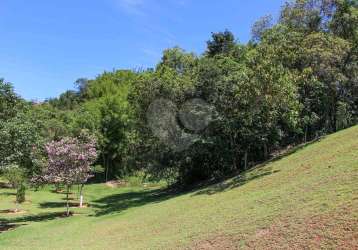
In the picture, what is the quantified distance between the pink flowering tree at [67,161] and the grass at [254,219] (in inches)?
128

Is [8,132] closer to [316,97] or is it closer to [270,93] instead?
[270,93]

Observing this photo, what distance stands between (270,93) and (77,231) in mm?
11433

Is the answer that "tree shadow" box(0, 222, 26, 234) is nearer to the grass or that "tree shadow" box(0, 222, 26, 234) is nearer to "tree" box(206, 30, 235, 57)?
the grass

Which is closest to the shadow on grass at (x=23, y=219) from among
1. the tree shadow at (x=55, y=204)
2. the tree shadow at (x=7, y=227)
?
the tree shadow at (x=7, y=227)

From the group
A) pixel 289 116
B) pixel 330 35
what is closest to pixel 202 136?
pixel 289 116

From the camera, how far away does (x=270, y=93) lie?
892 inches

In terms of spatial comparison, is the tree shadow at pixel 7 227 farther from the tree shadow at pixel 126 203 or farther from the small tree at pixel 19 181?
the small tree at pixel 19 181

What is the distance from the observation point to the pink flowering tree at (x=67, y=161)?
2859 centimetres

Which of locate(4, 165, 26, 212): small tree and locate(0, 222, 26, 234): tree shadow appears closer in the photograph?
locate(0, 222, 26, 234): tree shadow

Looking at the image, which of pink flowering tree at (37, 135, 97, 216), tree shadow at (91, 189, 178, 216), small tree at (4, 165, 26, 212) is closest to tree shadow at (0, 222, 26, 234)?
pink flowering tree at (37, 135, 97, 216)

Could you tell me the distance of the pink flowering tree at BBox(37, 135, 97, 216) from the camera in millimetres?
28594

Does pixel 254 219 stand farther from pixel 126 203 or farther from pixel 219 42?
pixel 219 42

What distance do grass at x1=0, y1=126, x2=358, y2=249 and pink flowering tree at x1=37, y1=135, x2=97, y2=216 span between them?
10.7 ft

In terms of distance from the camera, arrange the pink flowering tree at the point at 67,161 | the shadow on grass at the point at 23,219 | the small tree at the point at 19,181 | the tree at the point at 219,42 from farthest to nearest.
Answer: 1. the tree at the point at 219,42
2. the small tree at the point at 19,181
3. the pink flowering tree at the point at 67,161
4. the shadow on grass at the point at 23,219
